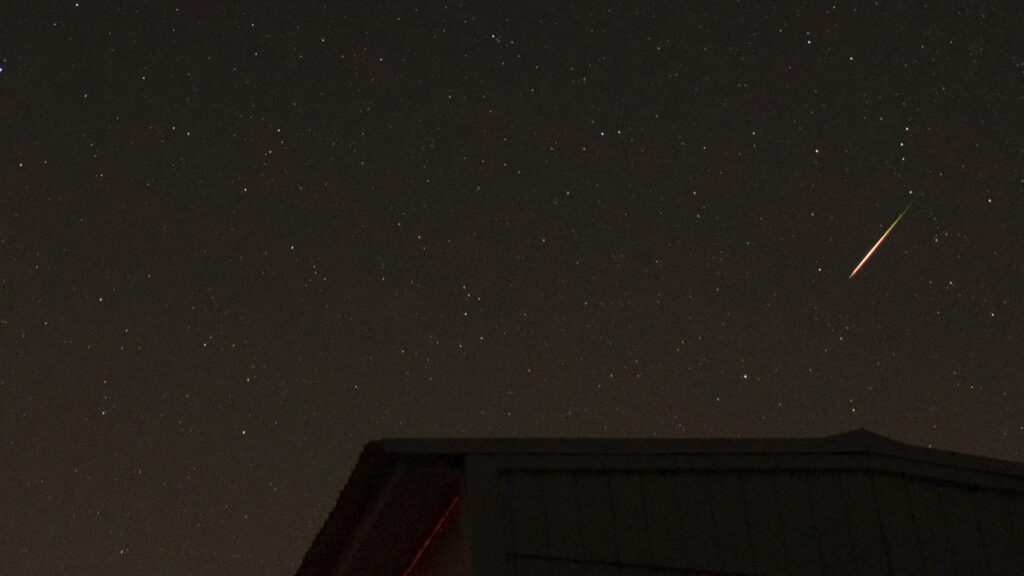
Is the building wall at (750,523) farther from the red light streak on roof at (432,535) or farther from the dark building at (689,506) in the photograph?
the red light streak on roof at (432,535)

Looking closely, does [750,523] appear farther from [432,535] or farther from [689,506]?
[432,535]

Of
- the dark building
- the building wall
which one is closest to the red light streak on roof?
the dark building

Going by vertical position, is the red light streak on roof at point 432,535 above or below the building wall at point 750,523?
above

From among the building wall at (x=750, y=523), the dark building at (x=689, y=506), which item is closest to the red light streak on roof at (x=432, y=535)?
the dark building at (x=689, y=506)

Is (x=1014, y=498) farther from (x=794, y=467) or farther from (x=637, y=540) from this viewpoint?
(x=637, y=540)

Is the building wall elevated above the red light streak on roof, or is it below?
below

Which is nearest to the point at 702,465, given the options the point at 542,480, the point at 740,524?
the point at 740,524

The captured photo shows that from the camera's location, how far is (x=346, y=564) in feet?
38.7

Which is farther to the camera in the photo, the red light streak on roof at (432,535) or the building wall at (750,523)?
the red light streak on roof at (432,535)

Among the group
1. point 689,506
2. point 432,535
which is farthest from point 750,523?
point 432,535

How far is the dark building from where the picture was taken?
32.1 feet

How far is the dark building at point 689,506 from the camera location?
9.79m

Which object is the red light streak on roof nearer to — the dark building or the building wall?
the dark building

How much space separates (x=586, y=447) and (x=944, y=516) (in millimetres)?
2853
